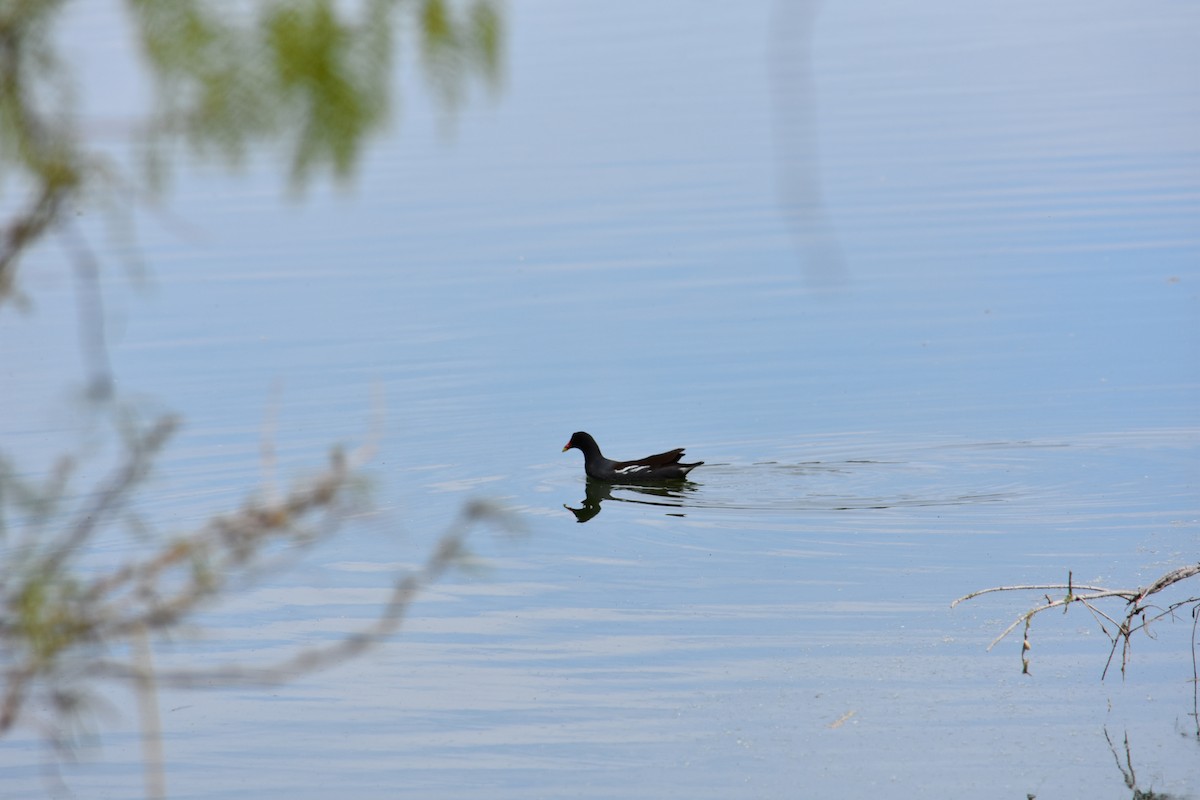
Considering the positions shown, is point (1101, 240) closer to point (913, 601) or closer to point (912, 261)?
point (912, 261)

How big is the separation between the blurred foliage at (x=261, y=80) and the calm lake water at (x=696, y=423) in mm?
147

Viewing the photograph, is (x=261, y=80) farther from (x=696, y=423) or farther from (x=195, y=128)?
(x=696, y=423)

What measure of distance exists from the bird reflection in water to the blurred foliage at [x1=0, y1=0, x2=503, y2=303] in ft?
23.4

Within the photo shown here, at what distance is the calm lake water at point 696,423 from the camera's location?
7.43 m

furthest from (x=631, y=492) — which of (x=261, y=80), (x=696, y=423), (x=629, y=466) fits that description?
(x=261, y=80)

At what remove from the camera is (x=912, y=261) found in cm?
1628

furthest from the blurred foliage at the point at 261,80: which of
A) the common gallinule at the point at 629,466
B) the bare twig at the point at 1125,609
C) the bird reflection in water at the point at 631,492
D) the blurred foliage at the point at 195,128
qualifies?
the common gallinule at the point at 629,466

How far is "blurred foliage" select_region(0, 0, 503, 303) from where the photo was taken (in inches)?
155

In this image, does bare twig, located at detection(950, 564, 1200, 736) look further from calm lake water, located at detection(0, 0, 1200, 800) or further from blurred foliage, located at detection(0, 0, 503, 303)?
blurred foliage, located at detection(0, 0, 503, 303)

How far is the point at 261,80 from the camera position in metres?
3.96

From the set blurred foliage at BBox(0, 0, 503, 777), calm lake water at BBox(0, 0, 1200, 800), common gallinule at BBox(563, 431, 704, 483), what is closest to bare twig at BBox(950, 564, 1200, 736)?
calm lake water at BBox(0, 0, 1200, 800)

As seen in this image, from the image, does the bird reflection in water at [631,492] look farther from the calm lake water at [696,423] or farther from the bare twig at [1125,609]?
the bare twig at [1125,609]

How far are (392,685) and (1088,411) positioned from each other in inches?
227

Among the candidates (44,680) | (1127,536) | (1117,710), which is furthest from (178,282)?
(44,680)
